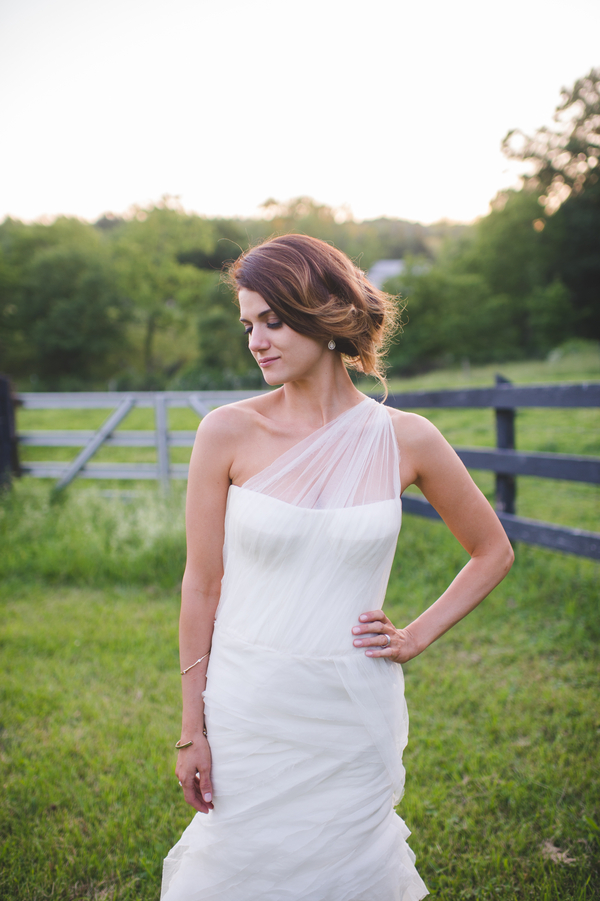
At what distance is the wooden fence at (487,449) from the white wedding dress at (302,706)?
2808 millimetres

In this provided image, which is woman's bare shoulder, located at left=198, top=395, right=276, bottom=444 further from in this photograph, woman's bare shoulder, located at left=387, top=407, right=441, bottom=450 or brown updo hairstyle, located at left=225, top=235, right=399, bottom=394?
woman's bare shoulder, located at left=387, top=407, right=441, bottom=450

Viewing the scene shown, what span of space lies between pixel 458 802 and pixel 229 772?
153 cm

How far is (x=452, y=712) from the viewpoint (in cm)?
318

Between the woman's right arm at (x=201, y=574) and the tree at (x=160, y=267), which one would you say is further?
the tree at (x=160, y=267)

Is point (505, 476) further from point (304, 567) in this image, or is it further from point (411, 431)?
point (304, 567)

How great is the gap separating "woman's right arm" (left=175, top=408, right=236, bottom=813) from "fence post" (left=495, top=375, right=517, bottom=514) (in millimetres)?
3882

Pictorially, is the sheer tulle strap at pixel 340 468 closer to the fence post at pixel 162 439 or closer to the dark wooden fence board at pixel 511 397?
the dark wooden fence board at pixel 511 397

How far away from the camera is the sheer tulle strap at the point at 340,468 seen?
1.52m

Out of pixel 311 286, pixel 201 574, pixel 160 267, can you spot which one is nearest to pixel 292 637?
pixel 201 574

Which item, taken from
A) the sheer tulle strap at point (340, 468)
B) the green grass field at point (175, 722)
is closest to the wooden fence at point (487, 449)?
the green grass field at point (175, 722)

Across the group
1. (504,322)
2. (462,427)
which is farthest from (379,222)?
(462,427)

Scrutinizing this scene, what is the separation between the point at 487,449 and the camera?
496cm

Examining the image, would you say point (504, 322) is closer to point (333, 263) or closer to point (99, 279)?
point (99, 279)

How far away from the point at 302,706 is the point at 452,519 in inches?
27.4
